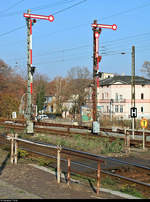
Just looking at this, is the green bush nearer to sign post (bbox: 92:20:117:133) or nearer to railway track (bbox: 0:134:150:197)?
railway track (bbox: 0:134:150:197)

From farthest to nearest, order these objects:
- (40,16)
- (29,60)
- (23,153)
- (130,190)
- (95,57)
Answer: (95,57) < (29,60) < (40,16) < (23,153) < (130,190)

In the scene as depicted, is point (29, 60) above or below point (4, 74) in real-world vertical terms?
below

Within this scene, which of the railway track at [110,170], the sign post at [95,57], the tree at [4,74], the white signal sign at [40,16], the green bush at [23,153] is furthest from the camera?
the tree at [4,74]

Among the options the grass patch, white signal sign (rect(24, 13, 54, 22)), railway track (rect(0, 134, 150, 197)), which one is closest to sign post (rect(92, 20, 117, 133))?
white signal sign (rect(24, 13, 54, 22))

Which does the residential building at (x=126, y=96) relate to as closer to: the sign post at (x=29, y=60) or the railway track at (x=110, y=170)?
the sign post at (x=29, y=60)

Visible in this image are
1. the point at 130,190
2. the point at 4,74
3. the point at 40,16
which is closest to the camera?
the point at 130,190

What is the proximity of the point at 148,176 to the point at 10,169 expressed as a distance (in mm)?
4330

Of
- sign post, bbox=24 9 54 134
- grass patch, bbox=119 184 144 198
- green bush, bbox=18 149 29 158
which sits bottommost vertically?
grass patch, bbox=119 184 144 198

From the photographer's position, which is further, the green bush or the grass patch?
the green bush

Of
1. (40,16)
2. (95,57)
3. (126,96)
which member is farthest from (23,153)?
(126,96)

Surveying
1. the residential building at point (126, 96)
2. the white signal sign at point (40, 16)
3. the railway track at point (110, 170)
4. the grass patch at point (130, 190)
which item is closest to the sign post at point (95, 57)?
the white signal sign at point (40, 16)

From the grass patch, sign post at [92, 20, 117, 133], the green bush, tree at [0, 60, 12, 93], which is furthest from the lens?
tree at [0, 60, 12, 93]

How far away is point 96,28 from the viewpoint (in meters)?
24.1

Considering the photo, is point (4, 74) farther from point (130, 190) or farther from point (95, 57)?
point (130, 190)
